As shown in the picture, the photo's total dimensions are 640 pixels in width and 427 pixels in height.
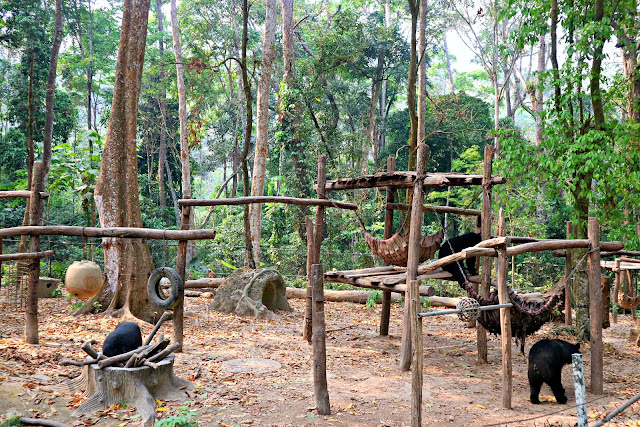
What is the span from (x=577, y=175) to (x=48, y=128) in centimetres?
1268

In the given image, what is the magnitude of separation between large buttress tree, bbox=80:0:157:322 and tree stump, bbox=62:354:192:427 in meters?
3.80

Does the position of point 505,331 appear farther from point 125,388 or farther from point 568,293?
point 568,293

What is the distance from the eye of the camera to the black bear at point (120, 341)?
511 centimetres

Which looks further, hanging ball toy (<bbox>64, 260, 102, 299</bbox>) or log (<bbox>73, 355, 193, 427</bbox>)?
hanging ball toy (<bbox>64, 260, 102, 299</bbox>)

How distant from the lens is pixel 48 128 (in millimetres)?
13828

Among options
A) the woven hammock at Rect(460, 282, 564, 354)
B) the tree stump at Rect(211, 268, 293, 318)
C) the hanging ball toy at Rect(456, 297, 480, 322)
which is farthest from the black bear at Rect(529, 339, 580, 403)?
the tree stump at Rect(211, 268, 293, 318)

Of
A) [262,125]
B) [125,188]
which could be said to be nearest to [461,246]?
[125,188]

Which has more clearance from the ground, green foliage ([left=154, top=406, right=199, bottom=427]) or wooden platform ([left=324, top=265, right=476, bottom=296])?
wooden platform ([left=324, top=265, right=476, bottom=296])

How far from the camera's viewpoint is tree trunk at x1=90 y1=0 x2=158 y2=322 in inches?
349

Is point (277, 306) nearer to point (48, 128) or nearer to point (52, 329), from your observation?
point (52, 329)

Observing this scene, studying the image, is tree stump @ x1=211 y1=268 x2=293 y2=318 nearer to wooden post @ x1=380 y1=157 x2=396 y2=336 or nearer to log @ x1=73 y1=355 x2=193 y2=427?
wooden post @ x1=380 y1=157 x2=396 y2=336

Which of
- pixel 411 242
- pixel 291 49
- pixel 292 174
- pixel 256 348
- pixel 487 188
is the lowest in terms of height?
pixel 256 348

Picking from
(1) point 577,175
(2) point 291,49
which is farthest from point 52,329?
(2) point 291,49

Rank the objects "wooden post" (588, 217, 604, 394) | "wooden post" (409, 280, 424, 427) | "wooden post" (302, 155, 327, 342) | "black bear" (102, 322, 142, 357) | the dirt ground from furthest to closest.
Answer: "wooden post" (302, 155, 327, 342) < "wooden post" (588, 217, 604, 394) < "black bear" (102, 322, 142, 357) < the dirt ground < "wooden post" (409, 280, 424, 427)
